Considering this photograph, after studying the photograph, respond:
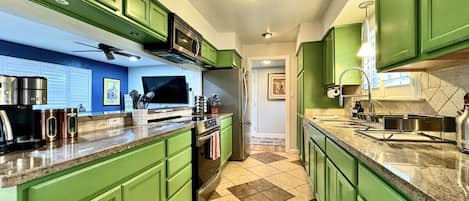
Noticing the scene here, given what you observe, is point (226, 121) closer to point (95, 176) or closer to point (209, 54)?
point (209, 54)

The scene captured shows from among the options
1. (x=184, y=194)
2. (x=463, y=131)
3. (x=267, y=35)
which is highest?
(x=267, y=35)

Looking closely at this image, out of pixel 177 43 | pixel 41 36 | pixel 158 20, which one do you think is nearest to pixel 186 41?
pixel 177 43

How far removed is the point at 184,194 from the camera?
7.00ft

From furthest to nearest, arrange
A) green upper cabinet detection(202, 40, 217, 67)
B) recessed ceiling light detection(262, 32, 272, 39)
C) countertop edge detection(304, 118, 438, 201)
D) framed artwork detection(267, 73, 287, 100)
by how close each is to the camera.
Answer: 1. framed artwork detection(267, 73, 287, 100)
2. recessed ceiling light detection(262, 32, 272, 39)
3. green upper cabinet detection(202, 40, 217, 67)
4. countertop edge detection(304, 118, 438, 201)

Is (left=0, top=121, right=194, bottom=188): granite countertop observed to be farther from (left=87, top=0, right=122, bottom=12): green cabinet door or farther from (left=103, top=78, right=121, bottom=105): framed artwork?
(left=103, top=78, right=121, bottom=105): framed artwork

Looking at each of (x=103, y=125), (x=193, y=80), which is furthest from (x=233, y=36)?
(x=103, y=125)

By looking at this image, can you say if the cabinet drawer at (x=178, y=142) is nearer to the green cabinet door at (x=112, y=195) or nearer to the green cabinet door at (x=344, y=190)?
the green cabinet door at (x=112, y=195)

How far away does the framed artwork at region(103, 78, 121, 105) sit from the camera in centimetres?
261

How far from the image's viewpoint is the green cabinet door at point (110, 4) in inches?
55.4

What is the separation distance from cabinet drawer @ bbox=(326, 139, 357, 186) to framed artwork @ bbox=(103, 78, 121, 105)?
228 cm

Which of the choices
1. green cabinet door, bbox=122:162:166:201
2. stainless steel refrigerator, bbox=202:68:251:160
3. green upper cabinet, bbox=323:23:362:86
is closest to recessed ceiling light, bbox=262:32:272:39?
stainless steel refrigerator, bbox=202:68:251:160

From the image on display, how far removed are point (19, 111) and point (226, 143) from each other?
2.89 m

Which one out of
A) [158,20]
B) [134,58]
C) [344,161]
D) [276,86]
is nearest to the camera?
[344,161]

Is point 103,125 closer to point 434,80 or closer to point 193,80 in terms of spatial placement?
point 193,80
